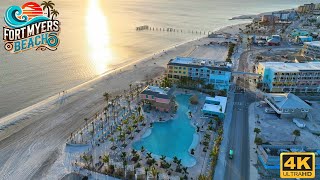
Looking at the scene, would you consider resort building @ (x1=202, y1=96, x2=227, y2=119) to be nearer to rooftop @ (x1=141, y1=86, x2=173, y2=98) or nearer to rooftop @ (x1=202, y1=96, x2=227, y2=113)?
rooftop @ (x1=202, y1=96, x2=227, y2=113)

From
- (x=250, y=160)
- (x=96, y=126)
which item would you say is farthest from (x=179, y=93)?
(x=250, y=160)

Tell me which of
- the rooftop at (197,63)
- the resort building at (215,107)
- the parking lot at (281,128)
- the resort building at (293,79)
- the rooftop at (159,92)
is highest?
the rooftop at (197,63)

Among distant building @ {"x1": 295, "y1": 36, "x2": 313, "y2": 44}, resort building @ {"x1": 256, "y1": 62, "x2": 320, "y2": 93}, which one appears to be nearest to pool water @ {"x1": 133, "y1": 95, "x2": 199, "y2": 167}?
resort building @ {"x1": 256, "y1": 62, "x2": 320, "y2": 93}

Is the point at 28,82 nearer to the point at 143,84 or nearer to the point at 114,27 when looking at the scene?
the point at 143,84

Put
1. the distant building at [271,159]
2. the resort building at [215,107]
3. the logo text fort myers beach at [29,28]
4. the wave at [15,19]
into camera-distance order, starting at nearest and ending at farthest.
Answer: the distant building at [271,159]
the logo text fort myers beach at [29,28]
the wave at [15,19]
the resort building at [215,107]

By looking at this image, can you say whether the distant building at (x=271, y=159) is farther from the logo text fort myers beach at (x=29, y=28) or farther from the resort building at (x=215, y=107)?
the logo text fort myers beach at (x=29, y=28)

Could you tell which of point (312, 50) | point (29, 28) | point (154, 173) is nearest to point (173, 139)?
point (154, 173)

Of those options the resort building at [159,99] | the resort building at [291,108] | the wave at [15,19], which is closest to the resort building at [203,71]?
the resort building at [159,99]
